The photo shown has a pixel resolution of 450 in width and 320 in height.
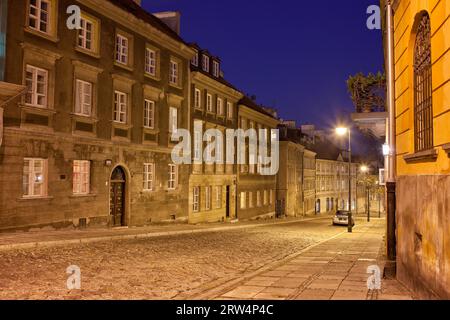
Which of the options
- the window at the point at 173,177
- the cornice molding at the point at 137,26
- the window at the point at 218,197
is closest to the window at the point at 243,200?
the window at the point at 218,197

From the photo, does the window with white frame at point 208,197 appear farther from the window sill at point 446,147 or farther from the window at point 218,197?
the window sill at point 446,147

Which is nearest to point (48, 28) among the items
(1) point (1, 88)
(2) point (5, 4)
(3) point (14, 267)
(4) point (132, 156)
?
(2) point (5, 4)

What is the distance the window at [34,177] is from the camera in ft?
57.5

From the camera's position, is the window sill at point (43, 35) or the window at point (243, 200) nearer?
the window sill at point (43, 35)

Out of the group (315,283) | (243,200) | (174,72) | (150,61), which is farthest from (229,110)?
(315,283)

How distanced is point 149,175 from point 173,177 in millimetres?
2733

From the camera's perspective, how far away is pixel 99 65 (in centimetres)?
2142

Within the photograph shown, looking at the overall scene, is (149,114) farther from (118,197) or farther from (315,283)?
(315,283)

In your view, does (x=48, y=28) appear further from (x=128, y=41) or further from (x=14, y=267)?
(x=14, y=267)

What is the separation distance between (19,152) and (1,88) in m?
2.70

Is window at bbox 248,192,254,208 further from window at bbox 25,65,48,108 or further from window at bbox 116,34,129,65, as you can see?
window at bbox 25,65,48,108

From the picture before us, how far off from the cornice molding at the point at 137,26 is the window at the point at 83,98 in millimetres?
3379

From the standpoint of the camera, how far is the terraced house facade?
17.2m

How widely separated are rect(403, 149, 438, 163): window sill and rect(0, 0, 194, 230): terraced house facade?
43.0 feet
